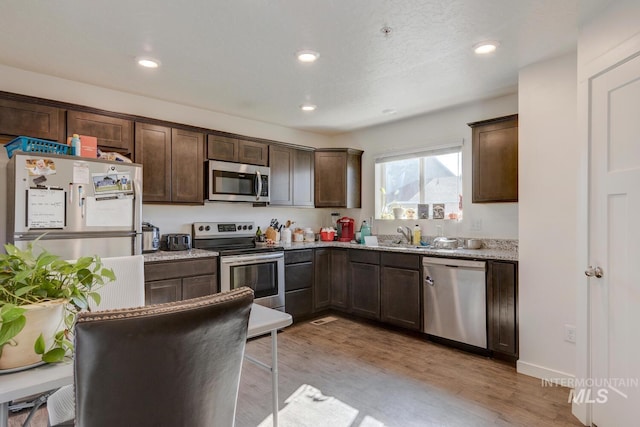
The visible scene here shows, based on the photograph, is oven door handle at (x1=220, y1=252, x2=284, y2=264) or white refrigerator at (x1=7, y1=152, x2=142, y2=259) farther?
oven door handle at (x1=220, y1=252, x2=284, y2=264)

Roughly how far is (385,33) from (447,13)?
0.39m

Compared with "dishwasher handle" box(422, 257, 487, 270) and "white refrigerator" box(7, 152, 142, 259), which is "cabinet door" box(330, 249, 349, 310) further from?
"white refrigerator" box(7, 152, 142, 259)

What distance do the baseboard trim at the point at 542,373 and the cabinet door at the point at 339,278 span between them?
1.92 m

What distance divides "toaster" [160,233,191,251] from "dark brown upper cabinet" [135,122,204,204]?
1.20 ft

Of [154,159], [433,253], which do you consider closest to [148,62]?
[154,159]

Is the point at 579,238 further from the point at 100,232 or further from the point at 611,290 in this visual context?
the point at 100,232

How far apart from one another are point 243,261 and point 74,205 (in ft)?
5.09

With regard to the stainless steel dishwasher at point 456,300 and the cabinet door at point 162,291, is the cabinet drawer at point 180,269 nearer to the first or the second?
the cabinet door at point 162,291

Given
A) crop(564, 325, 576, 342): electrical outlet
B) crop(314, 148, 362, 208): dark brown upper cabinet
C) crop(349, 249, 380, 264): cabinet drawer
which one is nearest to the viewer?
crop(564, 325, 576, 342): electrical outlet

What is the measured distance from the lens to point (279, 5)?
1940 millimetres

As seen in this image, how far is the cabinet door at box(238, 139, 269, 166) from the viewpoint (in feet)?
13.1

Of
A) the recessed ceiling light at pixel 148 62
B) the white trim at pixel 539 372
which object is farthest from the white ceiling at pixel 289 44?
the white trim at pixel 539 372

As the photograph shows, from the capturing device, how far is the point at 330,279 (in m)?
4.32

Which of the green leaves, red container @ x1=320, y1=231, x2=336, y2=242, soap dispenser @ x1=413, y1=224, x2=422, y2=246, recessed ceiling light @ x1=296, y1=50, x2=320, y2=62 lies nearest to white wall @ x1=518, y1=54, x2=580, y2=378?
soap dispenser @ x1=413, y1=224, x2=422, y2=246
